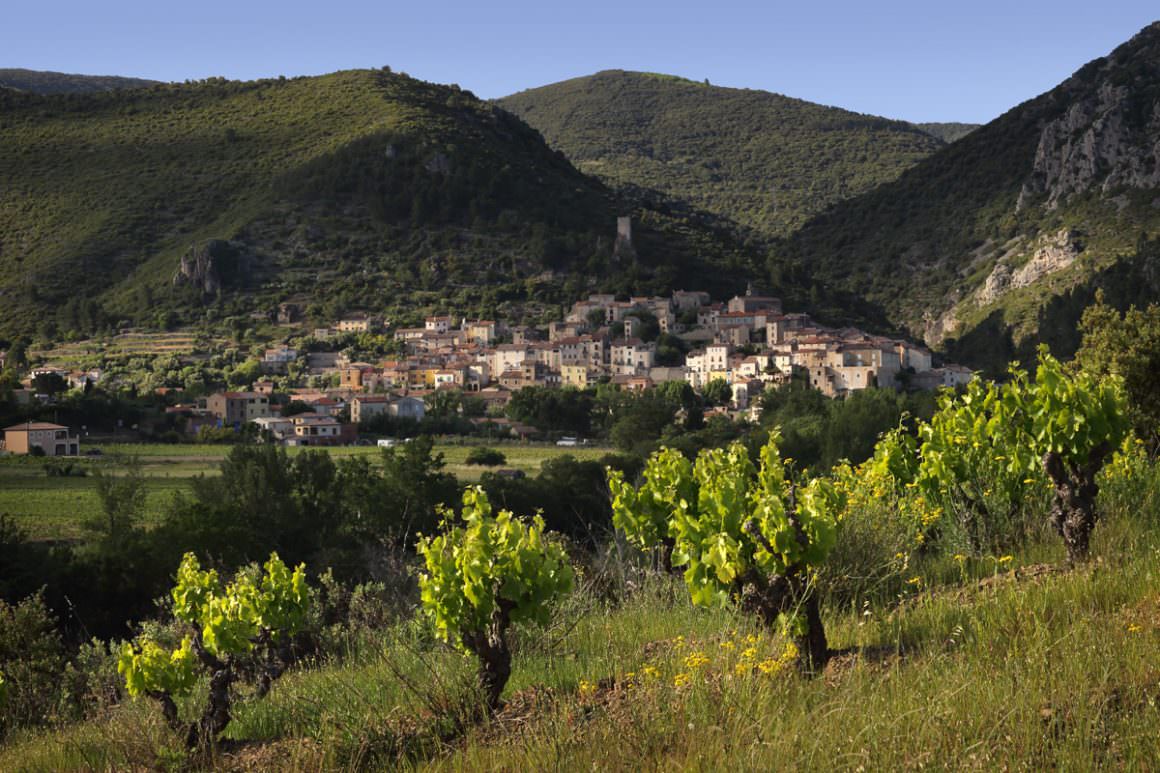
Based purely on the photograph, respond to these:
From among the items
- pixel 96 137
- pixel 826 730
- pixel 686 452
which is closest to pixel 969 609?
pixel 826 730

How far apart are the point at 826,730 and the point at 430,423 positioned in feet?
149

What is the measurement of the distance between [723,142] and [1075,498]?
13785 centimetres

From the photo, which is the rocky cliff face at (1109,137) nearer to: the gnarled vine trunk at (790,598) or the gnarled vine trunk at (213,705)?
the gnarled vine trunk at (213,705)

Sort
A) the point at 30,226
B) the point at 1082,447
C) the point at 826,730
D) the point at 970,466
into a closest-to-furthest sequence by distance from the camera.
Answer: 1. the point at 826,730
2. the point at 1082,447
3. the point at 970,466
4. the point at 30,226

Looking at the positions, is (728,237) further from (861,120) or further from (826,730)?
(826,730)

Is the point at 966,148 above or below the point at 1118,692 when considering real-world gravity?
above

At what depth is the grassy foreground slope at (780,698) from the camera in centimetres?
287

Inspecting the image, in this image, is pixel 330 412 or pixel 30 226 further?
pixel 30 226

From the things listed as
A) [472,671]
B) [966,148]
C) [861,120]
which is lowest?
[472,671]

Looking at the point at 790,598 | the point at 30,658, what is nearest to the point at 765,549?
the point at 790,598

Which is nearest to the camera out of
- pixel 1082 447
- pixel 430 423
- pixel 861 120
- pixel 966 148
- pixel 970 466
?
pixel 1082 447

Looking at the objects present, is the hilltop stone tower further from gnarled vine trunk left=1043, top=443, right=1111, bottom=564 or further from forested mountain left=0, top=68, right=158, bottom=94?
forested mountain left=0, top=68, right=158, bottom=94

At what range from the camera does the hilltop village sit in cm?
4862

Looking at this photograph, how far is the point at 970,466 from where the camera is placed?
6129 millimetres
